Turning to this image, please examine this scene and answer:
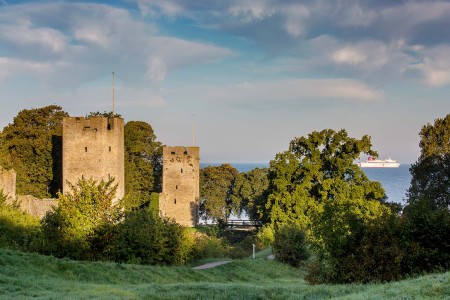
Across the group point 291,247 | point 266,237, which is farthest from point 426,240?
point 266,237

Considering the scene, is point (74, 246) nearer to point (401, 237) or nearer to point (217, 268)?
point (217, 268)

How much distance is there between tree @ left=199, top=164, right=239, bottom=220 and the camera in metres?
55.3

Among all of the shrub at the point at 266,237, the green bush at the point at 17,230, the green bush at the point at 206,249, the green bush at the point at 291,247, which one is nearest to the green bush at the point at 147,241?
the green bush at the point at 206,249

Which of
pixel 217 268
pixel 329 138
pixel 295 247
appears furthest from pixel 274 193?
pixel 217 268

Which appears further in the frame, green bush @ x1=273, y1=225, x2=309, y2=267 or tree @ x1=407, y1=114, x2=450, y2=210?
tree @ x1=407, y1=114, x2=450, y2=210

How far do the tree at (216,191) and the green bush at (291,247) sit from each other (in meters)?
28.3

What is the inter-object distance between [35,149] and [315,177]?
19815 mm

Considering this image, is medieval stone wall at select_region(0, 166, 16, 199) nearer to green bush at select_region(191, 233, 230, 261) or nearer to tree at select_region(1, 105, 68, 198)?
tree at select_region(1, 105, 68, 198)

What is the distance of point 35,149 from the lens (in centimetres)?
3809

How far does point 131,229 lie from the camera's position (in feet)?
64.1

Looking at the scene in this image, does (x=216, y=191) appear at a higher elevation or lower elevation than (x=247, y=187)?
lower

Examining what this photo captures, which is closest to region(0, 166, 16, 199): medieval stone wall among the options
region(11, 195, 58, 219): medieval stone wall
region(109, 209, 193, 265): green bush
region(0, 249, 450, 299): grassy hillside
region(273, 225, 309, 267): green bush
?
region(11, 195, 58, 219): medieval stone wall

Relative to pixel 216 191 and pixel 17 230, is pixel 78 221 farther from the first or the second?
pixel 216 191

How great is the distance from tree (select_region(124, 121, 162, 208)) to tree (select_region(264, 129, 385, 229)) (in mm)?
13342
